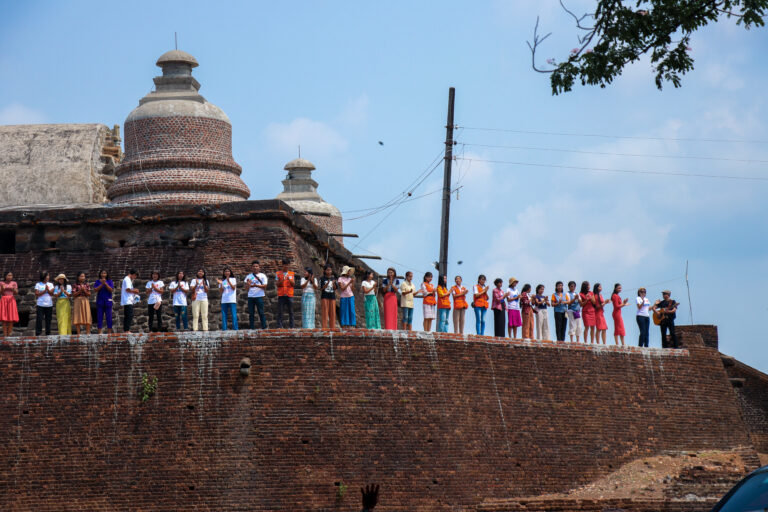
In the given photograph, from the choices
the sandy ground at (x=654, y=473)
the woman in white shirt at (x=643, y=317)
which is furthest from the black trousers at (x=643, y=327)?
the sandy ground at (x=654, y=473)

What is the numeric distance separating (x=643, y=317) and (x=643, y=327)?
22 centimetres

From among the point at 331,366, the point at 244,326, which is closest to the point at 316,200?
the point at 244,326

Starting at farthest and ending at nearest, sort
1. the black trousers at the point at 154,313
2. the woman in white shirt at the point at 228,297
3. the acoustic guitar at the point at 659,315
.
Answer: the acoustic guitar at the point at 659,315 → the black trousers at the point at 154,313 → the woman in white shirt at the point at 228,297

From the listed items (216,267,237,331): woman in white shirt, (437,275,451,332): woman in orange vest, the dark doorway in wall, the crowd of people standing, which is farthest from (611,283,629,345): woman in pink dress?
the dark doorway in wall

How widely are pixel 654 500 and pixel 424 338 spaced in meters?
4.40

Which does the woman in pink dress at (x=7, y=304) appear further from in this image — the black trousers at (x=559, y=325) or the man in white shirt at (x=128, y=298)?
the black trousers at (x=559, y=325)

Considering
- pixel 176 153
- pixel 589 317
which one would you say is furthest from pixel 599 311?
pixel 176 153

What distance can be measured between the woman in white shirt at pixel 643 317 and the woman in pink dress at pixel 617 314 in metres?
0.27

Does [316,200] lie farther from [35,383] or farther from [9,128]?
[35,383]

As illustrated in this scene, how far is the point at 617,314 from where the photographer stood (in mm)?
24031

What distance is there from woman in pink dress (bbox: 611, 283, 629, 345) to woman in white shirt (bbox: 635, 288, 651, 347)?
27cm

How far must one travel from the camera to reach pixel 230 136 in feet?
93.3

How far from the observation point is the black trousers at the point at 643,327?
79.2 ft

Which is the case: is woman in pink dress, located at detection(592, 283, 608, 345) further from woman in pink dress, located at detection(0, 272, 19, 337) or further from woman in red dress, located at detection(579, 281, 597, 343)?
woman in pink dress, located at detection(0, 272, 19, 337)
